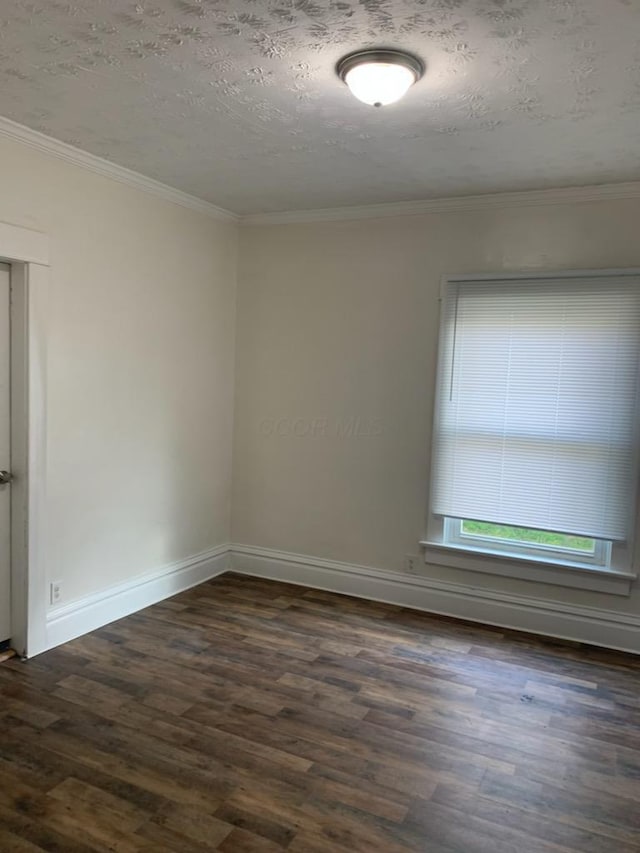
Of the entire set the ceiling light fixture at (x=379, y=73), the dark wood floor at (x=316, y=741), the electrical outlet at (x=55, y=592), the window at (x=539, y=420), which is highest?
the ceiling light fixture at (x=379, y=73)

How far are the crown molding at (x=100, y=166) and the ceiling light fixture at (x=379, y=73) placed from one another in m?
1.62

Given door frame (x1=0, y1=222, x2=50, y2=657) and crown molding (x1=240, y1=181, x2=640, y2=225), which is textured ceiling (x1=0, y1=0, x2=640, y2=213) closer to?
crown molding (x1=240, y1=181, x2=640, y2=225)

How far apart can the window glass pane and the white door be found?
2695mm

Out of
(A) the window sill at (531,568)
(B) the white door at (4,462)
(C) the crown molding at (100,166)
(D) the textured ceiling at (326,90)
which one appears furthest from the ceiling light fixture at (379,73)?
(A) the window sill at (531,568)

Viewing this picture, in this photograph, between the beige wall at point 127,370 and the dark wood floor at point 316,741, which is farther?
the beige wall at point 127,370

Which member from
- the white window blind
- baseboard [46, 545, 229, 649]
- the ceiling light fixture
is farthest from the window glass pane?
the ceiling light fixture

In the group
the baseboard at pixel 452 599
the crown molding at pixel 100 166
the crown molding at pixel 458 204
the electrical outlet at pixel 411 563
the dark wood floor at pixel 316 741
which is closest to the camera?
the dark wood floor at pixel 316 741

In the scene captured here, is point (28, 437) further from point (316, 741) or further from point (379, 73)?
point (379, 73)

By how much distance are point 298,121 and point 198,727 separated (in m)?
2.69

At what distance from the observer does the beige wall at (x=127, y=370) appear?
3283 mm

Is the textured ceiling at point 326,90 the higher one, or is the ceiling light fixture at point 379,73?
the textured ceiling at point 326,90

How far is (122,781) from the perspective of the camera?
2305 mm

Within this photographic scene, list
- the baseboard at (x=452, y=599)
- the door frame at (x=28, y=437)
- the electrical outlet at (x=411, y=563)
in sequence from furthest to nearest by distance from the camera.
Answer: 1. the electrical outlet at (x=411, y=563)
2. the baseboard at (x=452, y=599)
3. the door frame at (x=28, y=437)

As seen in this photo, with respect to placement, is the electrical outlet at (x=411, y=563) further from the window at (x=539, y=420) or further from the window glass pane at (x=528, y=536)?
the window glass pane at (x=528, y=536)
